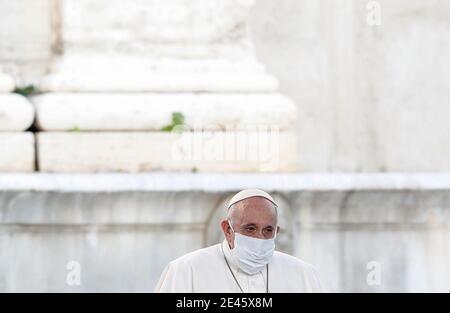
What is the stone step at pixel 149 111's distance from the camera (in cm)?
1384

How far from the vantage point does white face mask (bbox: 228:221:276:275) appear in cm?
1040

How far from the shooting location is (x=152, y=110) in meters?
13.9

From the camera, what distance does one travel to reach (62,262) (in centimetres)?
1352

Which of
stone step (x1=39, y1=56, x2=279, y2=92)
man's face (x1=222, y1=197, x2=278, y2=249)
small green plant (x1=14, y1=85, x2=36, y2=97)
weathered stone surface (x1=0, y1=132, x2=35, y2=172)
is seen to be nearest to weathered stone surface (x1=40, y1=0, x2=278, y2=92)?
stone step (x1=39, y1=56, x2=279, y2=92)

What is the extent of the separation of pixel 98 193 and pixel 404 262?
1.76m

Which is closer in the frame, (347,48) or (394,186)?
(394,186)

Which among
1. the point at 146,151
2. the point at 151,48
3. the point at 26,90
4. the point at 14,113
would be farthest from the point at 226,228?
the point at 26,90

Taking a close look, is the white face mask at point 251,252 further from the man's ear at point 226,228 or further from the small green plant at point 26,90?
the small green plant at point 26,90

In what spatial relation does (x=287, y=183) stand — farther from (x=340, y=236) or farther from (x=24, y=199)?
(x=24, y=199)

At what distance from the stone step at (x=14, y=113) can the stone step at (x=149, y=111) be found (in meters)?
0.07

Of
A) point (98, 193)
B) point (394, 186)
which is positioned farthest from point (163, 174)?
point (394, 186)

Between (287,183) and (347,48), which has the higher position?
(347,48)

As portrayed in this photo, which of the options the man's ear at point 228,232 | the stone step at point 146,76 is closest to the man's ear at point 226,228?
the man's ear at point 228,232

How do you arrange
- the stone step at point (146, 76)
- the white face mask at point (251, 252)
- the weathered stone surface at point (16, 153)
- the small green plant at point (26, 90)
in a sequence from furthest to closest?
the small green plant at point (26, 90)
the stone step at point (146, 76)
the weathered stone surface at point (16, 153)
the white face mask at point (251, 252)
